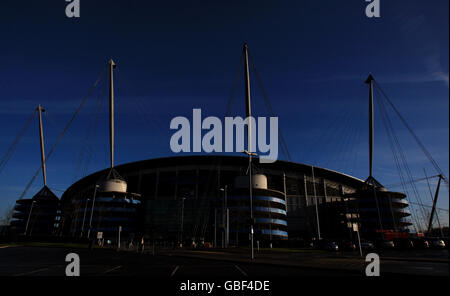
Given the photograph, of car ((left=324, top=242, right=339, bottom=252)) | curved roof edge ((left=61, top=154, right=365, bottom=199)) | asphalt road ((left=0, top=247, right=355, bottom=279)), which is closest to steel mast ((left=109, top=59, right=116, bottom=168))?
curved roof edge ((left=61, top=154, right=365, bottom=199))

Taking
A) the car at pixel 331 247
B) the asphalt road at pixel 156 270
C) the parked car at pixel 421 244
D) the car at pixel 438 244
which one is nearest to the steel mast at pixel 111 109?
the car at pixel 331 247

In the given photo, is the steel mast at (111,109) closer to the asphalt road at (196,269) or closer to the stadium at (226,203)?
the stadium at (226,203)

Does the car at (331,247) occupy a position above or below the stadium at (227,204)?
below

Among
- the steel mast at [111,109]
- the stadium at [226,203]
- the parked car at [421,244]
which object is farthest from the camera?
the stadium at [226,203]

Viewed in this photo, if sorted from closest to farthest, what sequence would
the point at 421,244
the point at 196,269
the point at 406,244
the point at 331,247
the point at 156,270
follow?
1. the point at 156,270
2. the point at 196,269
3. the point at 331,247
4. the point at 406,244
5. the point at 421,244

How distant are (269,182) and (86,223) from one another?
6030cm

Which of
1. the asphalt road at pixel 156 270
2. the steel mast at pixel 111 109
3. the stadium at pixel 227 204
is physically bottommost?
the asphalt road at pixel 156 270

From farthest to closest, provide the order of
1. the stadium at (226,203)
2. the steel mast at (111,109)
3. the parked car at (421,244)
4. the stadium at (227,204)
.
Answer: the stadium at (227,204)
the stadium at (226,203)
the steel mast at (111,109)
the parked car at (421,244)

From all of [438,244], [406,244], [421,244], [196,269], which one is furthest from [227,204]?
[196,269]

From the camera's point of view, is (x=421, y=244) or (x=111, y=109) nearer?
(x=421, y=244)

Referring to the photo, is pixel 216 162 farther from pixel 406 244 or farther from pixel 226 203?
pixel 406 244
